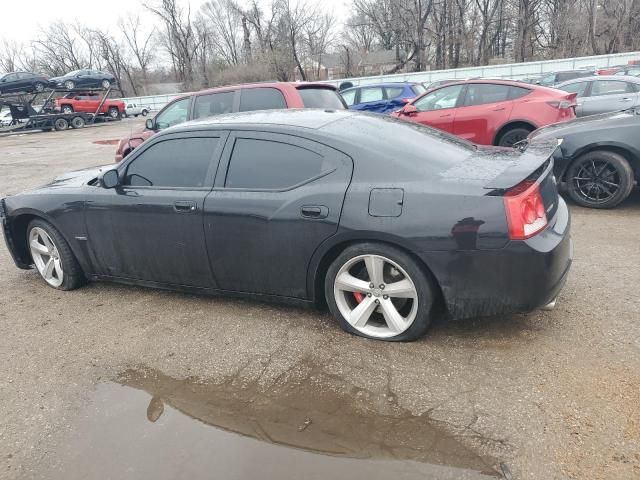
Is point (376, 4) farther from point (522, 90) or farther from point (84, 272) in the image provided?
point (84, 272)

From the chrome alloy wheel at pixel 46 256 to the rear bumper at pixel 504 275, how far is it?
3314 millimetres

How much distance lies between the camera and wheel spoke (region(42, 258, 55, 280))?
174 inches

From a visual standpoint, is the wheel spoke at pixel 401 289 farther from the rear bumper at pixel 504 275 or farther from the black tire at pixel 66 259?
the black tire at pixel 66 259

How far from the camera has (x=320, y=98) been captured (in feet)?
23.9

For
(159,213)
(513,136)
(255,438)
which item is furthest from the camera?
(513,136)

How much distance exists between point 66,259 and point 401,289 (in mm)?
2974

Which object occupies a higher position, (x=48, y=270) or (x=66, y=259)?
(x=66, y=259)

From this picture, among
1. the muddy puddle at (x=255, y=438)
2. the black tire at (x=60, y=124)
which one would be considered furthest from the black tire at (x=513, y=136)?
the black tire at (x=60, y=124)

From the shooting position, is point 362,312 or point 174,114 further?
point 174,114

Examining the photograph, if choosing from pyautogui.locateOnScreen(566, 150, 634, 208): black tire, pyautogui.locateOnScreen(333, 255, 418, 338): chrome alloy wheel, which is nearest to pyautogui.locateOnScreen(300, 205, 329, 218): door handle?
pyautogui.locateOnScreen(333, 255, 418, 338): chrome alloy wheel

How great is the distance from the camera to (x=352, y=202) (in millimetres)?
3006

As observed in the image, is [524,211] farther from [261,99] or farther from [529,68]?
[529,68]

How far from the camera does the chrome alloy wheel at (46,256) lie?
4.38 metres

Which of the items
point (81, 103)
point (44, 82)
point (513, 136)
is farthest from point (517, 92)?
point (81, 103)
